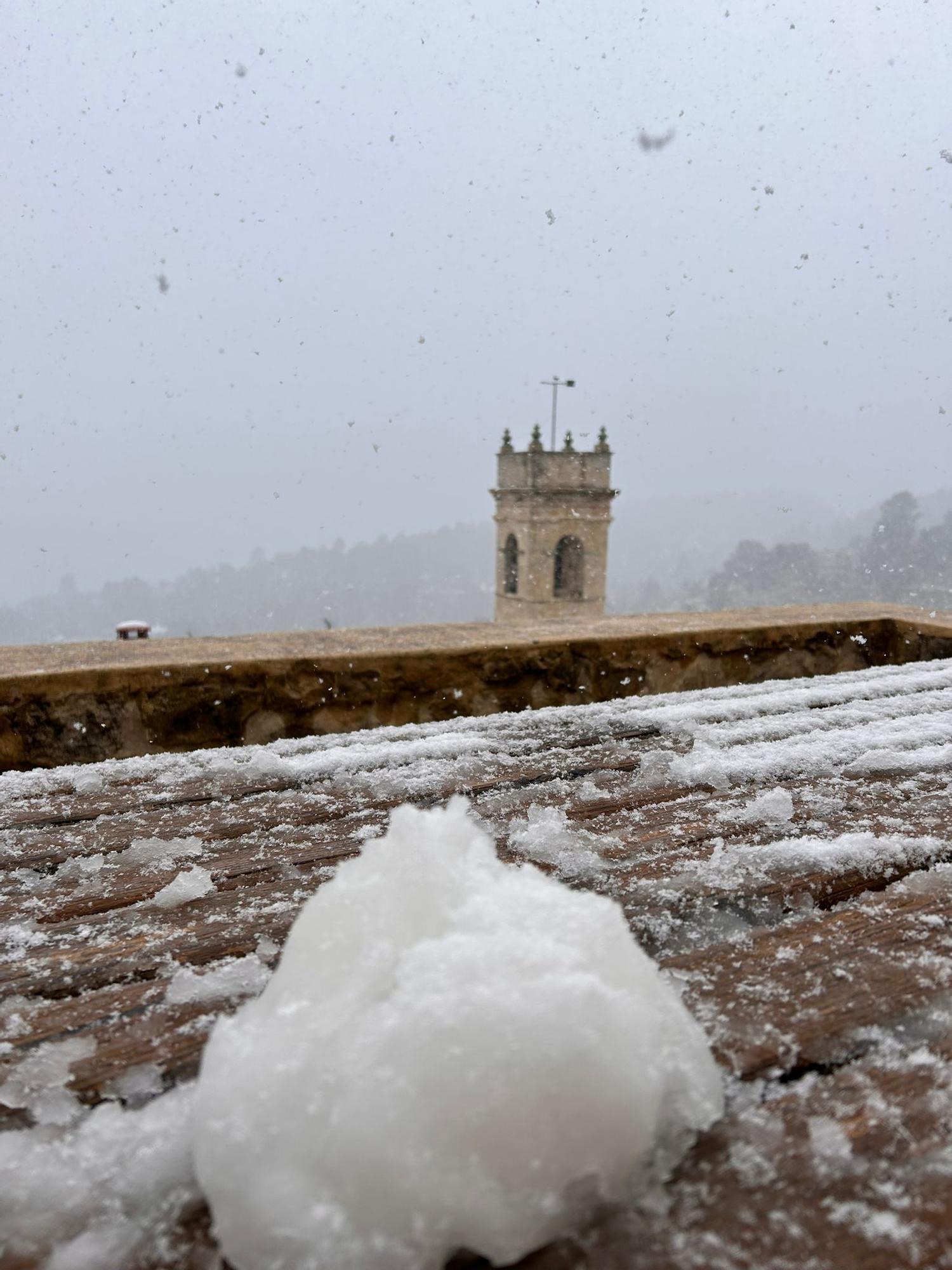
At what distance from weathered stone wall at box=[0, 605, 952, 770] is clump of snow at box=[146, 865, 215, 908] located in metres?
1.46

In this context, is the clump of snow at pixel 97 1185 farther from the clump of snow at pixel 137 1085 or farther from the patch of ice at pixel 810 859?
the patch of ice at pixel 810 859

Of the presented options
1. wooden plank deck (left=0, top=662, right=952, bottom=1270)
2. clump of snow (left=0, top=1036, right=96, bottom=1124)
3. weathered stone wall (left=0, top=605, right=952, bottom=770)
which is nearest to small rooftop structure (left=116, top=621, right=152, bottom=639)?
weathered stone wall (left=0, top=605, right=952, bottom=770)

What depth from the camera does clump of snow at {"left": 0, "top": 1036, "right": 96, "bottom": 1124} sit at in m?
0.74

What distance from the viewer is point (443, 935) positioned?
76cm

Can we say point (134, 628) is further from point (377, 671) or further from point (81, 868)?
point (81, 868)

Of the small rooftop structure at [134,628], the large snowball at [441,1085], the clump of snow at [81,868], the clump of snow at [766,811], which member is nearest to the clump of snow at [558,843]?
the clump of snow at [766,811]

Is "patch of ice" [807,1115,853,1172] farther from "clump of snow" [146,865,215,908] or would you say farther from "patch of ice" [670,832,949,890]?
"clump of snow" [146,865,215,908]

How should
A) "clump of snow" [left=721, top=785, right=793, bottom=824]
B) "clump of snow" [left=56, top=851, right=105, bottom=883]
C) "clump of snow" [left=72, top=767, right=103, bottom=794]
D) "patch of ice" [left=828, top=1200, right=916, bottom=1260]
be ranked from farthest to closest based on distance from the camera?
"clump of snow" [left=72, top=767, right=103, bottom=794]
"clump of snow" [left=721, top=785, right=793, bottom=824]
"clump of snow" [left=56, top=851, right=105, bottom=883]
"patch of ice" [left=828, top=1200, right=916, bottom=1260]

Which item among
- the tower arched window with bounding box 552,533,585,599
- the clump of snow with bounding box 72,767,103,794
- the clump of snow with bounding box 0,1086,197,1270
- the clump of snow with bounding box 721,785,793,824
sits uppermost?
the tower arched window with bounding box 552,533,585,599

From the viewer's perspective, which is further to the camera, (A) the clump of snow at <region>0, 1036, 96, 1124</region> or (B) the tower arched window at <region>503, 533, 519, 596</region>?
(B) the tower arched window at <region>503, 533, 519, 596</region>

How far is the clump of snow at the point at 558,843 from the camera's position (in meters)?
1.20

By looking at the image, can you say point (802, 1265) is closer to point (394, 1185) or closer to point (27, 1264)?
point (394, 1185)

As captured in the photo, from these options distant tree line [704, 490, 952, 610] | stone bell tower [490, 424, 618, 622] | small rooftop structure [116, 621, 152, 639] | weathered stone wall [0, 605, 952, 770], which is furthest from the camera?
distant tree line [704, 490, 952, 610]

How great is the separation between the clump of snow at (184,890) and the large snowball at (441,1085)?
1.37 feet
